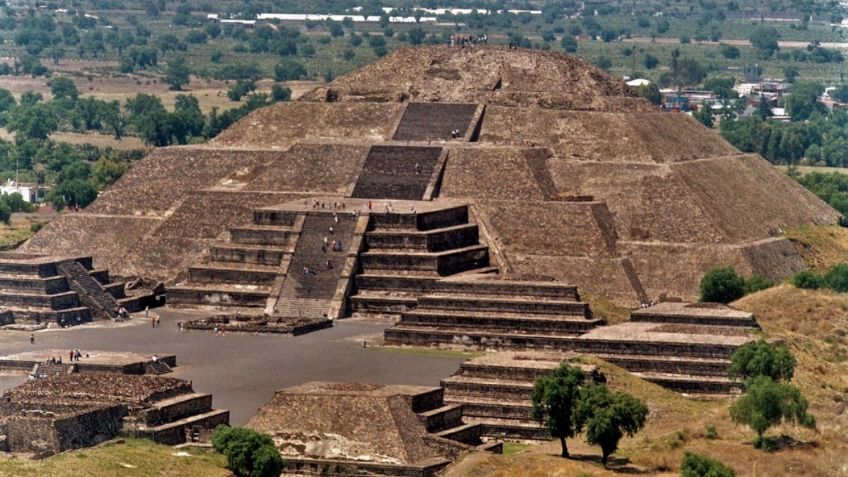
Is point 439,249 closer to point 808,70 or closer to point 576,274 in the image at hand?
point 576,274

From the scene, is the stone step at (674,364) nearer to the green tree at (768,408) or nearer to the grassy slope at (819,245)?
the green tree at (768,408)

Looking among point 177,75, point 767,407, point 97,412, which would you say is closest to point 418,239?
point 767,407

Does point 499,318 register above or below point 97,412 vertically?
below

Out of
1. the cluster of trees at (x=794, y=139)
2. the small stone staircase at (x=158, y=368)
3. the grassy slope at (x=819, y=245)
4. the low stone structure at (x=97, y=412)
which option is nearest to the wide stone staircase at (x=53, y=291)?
the small stone staircase at (x=158, y=368)

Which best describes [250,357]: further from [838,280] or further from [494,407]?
[838,280]

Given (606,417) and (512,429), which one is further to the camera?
(512,429)

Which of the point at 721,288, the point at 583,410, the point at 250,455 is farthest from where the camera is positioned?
the point at 721,288

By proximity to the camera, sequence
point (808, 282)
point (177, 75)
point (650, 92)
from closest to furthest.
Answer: point (808, 282) < point (650, 92) < point (177, 75)
